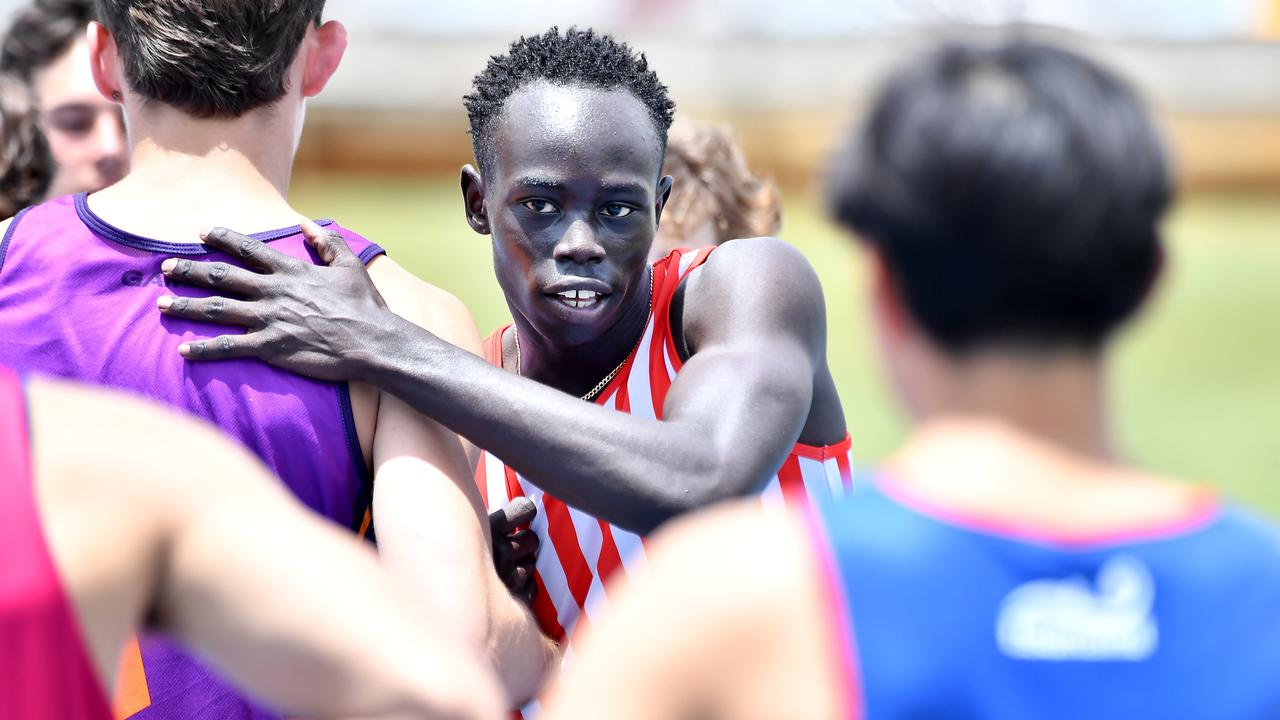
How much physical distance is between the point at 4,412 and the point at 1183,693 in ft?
3.63

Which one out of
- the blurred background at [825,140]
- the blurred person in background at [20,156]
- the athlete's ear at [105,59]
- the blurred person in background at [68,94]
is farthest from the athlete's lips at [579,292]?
the blurred background at [825,140]

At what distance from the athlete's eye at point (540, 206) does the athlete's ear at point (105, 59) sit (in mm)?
777

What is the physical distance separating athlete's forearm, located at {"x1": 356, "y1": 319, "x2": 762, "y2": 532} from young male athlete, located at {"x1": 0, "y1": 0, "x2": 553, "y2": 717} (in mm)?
65

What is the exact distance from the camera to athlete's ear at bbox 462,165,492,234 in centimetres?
320

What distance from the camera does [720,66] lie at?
1127 centimetres

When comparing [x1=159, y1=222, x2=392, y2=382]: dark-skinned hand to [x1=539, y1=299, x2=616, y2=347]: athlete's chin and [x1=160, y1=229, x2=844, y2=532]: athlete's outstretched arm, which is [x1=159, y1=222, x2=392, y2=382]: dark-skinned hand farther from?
[x1=539, y1=299, x2=616, y2=347]: athlete's chin

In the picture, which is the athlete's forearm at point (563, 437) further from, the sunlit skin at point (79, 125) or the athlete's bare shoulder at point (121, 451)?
the sunlit skin at point (79, 125)

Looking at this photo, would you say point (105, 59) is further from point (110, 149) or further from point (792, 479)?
point (110, 149)

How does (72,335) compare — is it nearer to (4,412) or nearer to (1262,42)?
(4,412)

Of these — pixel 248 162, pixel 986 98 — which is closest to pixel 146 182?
pixel 248 162

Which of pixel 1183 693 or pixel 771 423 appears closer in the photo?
pixel 1183 693

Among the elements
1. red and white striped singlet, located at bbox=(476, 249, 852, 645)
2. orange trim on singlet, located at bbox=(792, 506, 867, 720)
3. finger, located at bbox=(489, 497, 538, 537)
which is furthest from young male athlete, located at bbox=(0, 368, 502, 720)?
red and white striped singlet, located at bbox=(476, 249, 852, 645)

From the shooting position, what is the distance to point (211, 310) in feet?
7.69

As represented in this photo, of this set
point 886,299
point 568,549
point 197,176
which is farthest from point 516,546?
point 886,299
